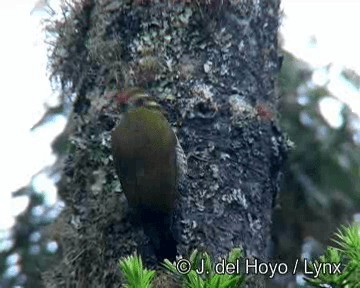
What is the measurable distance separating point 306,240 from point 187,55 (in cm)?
103

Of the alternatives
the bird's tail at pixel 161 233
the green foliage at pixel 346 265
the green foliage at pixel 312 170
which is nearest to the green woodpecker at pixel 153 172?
the bird's tail at pixel 161 233

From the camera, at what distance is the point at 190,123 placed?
2.88 m

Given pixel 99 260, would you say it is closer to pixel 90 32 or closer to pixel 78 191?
pixel 78 191

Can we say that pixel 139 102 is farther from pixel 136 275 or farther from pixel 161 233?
pixel 136 275

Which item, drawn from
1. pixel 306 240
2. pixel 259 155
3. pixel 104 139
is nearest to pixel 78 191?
pixel 104 139

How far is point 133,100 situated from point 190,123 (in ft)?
0.60

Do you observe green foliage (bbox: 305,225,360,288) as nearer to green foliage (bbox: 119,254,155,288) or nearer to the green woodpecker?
green foliage (bbox: 119,254,155,288)

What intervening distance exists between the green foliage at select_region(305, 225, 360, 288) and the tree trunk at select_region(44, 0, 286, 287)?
109cm

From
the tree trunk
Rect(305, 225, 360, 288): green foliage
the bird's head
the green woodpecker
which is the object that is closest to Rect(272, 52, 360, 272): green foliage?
the tree trunk

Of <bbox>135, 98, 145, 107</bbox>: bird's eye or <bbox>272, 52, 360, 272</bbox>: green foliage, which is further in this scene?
<bbox>272, 52, 360, 272</bbox>: green foliage

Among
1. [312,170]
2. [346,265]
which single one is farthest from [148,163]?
[346,265]

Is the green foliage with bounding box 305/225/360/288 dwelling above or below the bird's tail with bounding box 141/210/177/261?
above

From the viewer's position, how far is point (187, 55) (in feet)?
9.77

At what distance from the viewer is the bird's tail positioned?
105 inches
